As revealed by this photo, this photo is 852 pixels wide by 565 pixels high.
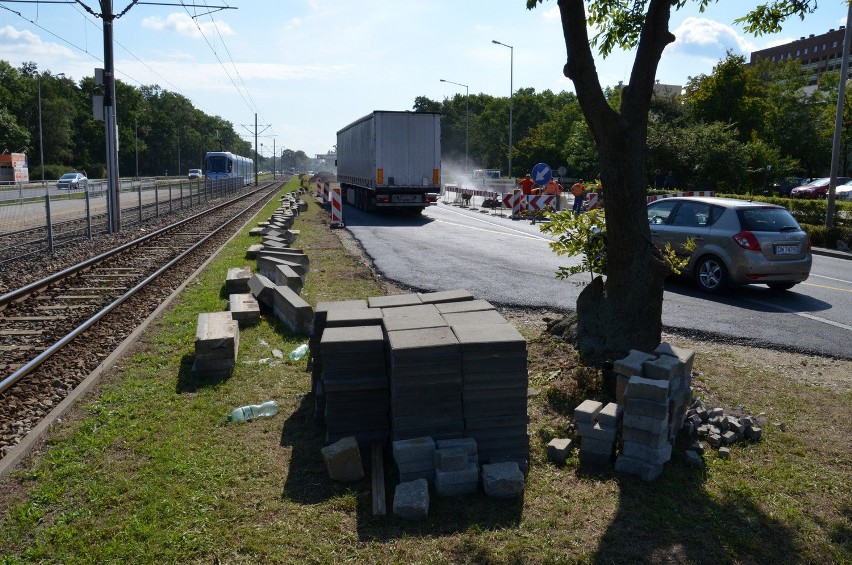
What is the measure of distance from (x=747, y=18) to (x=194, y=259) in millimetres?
11348

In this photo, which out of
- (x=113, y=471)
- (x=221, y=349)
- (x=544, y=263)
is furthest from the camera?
(x=544, y=263)

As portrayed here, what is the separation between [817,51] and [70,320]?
141 m

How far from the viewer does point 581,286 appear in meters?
11.2

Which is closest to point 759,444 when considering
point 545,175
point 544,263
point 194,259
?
point 544,263

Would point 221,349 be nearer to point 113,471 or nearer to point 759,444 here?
point 113,471

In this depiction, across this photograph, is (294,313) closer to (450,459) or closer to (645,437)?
(450,459)

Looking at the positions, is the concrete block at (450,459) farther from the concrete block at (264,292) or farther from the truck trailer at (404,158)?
the truck trailer at (404,158)

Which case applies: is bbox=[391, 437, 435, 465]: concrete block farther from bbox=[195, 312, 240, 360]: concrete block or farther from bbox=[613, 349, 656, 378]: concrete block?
bbox=[195, 312, 240, 360]: concrete block

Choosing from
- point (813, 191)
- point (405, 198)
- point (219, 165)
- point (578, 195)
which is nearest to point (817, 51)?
point (813, 191)

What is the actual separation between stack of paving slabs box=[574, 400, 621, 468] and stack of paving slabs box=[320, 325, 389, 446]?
1.31 metres

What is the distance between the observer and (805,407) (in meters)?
5.57

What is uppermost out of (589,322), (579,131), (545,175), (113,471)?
(579,131)

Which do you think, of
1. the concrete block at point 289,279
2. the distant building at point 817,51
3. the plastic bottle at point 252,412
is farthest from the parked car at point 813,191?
the distant building at point 817,51

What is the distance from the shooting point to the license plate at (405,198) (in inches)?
1061
